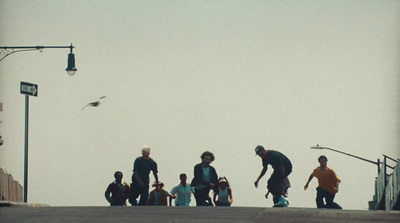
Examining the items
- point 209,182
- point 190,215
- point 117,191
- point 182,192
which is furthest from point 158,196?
point 190,215

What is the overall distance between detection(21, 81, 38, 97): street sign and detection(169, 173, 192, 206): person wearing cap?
23.9 feet

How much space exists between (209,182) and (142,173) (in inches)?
56.9

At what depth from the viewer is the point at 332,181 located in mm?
21578

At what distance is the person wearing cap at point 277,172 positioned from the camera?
21094 millimetres

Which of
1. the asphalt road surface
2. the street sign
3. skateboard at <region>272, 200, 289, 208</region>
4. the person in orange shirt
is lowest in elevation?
the asphalt road surface

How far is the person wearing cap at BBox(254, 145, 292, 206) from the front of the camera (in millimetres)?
21094

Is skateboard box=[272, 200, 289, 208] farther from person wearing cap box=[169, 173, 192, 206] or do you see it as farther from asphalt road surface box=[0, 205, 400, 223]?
asphalt road surface box=[0, 205, 400, 223]

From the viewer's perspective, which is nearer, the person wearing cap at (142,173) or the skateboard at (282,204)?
→ the skateboard at (282,204)

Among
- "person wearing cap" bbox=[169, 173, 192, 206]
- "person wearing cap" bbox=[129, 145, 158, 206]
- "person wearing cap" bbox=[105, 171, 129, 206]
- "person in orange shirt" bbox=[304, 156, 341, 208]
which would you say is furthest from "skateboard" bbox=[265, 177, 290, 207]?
"person wearing cap" bbox=[105, 171, 129, 206]

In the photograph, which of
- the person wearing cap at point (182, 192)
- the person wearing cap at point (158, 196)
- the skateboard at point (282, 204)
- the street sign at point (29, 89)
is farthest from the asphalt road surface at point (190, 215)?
the street sign at point (29, 89)

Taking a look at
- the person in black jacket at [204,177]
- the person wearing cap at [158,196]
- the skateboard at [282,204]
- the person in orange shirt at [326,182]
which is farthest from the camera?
the person wearing cap at [158,196]

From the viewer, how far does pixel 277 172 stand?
21.3m

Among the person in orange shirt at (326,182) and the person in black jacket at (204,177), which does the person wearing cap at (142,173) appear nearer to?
the person in black jacket at (204,177)

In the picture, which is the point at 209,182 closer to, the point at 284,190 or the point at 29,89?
the point at 284,190
